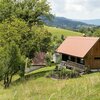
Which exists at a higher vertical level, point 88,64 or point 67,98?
point 67,98

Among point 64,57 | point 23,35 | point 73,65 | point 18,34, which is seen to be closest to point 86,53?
point 73,65

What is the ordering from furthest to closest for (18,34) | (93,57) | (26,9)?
1. (26,9)
2. (18,34)
3. (93,57)

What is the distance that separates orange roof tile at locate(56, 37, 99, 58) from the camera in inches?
2025

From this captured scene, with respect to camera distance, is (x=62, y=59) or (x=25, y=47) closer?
(x=25, y=47)

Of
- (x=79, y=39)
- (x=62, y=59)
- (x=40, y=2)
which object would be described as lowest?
(x=62, y=59)

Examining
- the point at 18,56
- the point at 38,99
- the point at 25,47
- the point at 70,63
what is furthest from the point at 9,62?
the point at 38,99

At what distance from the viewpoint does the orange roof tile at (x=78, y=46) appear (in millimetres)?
51438

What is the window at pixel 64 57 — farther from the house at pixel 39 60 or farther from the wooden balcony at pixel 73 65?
the house at pixel 39 60

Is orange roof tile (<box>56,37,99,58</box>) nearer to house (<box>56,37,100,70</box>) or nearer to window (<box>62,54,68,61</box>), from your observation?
house (<box>56,37,100,70</box>)

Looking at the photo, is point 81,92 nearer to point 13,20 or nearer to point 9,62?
point 9,62

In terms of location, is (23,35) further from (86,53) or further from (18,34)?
(86,53)

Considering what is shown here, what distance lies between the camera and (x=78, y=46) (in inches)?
2183

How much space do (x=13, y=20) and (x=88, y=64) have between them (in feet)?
54.6

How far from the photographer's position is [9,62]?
42.9 meters
